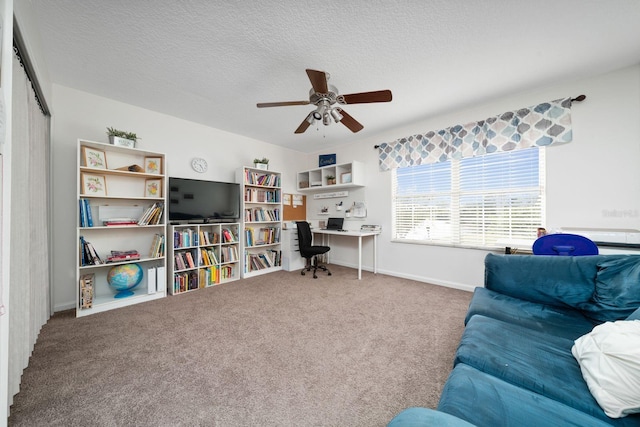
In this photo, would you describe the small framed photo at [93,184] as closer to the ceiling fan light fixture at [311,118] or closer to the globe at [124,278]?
the globe at [124,278]

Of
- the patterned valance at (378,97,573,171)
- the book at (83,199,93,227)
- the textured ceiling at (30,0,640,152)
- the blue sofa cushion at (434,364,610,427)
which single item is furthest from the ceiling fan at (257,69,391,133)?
the book at (83,199,93,227)

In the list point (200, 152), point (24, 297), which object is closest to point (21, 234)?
point (24, 297)

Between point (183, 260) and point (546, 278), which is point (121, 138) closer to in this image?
point (183, 260)

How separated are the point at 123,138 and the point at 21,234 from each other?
166cm

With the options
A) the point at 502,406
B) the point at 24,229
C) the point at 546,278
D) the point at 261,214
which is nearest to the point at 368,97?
the point at 546,278

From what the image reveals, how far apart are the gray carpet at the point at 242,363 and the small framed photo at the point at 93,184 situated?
4.36 ft

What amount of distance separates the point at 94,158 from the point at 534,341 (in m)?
4.12

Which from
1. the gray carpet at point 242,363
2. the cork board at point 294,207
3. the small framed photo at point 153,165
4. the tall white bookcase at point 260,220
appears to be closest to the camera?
the gray carpet at point 242,363

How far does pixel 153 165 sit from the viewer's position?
2.98 m

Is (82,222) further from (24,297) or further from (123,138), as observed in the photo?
(24,297)

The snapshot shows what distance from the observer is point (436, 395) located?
132 centimetres

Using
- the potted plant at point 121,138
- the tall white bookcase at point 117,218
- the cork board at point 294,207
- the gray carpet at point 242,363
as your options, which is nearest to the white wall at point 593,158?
the gray carpet at point 242,363

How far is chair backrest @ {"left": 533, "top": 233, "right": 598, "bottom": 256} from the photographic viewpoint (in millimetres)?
1863

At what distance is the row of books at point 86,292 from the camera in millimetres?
2361
